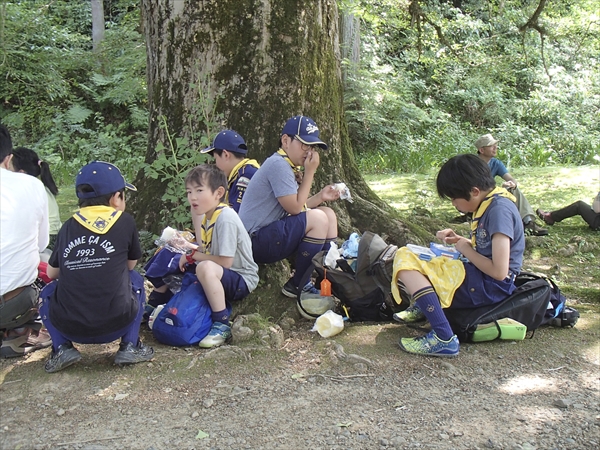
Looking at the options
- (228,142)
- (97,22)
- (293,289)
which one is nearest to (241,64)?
(228,142)

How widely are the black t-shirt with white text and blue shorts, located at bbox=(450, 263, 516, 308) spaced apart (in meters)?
1.93

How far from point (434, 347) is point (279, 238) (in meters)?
1.28

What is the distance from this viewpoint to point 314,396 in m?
2.94

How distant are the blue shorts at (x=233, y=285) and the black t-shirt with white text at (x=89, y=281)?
2.26 feet

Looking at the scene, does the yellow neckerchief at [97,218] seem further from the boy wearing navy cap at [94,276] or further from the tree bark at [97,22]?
the tree bark at [97,22]

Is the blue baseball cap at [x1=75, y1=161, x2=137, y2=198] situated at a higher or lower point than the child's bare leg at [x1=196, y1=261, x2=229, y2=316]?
higher

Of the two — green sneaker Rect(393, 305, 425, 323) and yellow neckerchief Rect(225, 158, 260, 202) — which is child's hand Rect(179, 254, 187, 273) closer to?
yellow neckerchief Rect(225, 158, 260, 202)

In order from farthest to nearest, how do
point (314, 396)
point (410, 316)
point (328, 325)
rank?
point (410, 316)
point (328, 325)
point (314, 396)

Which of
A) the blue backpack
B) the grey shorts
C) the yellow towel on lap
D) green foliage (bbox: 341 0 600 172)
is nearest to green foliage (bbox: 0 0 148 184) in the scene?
green foliage (bbox: 341 0 600 172)

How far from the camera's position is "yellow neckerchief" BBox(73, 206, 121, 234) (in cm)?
316

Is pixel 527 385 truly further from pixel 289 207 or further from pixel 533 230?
pixel 533 230

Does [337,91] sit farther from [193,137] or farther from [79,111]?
[79,111]

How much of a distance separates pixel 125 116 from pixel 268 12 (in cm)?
1239

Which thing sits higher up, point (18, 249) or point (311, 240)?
point (18, 249)
